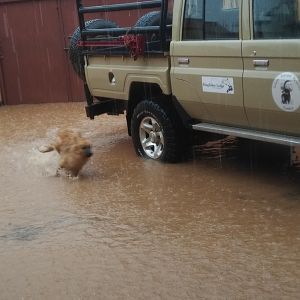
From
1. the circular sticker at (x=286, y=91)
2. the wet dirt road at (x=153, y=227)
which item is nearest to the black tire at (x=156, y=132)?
the wet dirt road at (x=153, y=227)

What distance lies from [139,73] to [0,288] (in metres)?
3.57

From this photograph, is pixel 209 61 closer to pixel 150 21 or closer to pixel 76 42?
pixel 150 21

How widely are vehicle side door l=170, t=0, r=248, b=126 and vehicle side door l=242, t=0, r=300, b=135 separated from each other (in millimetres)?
164

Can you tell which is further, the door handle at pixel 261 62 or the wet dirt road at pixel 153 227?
the door handle at pixel 261 62

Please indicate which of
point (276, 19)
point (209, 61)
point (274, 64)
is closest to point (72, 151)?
point (209, 61)

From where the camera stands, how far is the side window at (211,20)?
5645 mm

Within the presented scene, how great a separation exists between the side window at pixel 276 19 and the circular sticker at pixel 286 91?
39 cm

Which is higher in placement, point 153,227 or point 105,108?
point 105,108

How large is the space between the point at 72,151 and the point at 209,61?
1.98 m

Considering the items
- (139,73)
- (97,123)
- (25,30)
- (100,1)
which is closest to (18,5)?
(25,30)

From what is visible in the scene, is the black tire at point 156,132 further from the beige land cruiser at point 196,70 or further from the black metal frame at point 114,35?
the black metal frame at point 114,35

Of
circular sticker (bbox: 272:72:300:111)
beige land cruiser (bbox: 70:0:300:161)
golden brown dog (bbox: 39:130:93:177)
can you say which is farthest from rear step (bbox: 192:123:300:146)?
golden brown dog (bbox: 39:130:93:177)

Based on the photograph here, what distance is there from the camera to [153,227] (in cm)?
496

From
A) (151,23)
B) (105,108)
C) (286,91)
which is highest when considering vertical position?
(151,23)
